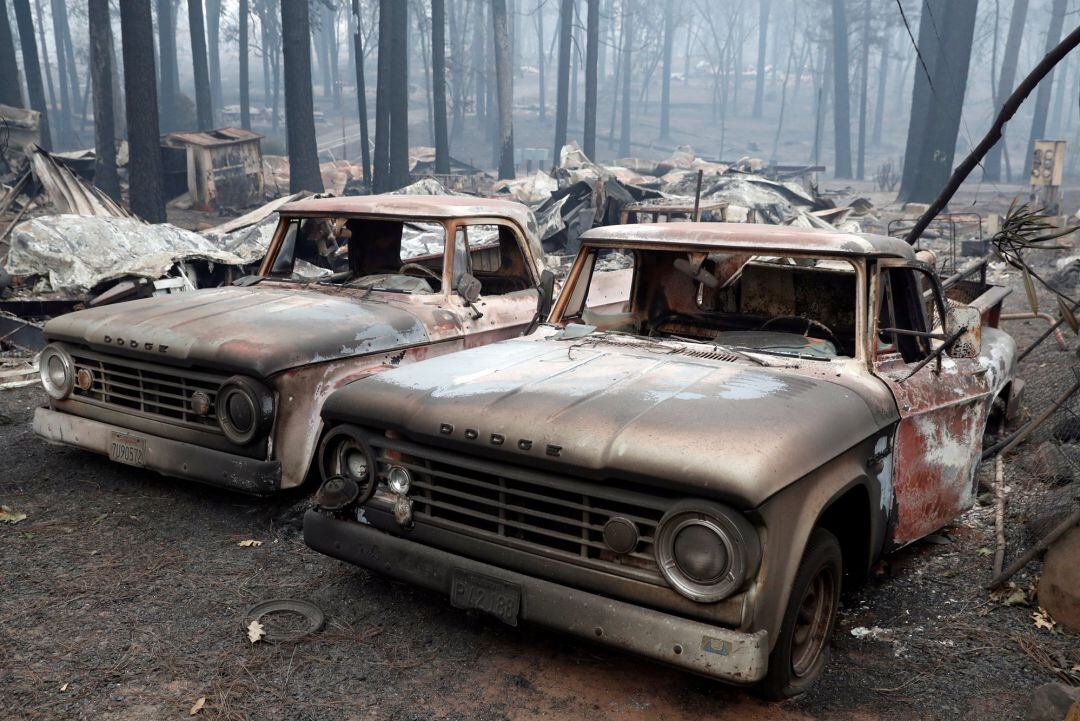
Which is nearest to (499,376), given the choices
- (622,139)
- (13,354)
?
(13,354)

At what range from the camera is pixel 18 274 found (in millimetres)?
10273

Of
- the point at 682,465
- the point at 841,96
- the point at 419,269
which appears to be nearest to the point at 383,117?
the point at 419,269

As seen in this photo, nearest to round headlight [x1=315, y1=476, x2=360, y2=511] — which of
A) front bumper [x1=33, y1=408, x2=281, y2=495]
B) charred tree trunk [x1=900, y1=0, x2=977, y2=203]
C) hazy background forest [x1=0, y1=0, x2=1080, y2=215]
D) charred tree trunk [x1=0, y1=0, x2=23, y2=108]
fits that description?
front bumper [x1=33, y1=408, x2=281, y2=495]

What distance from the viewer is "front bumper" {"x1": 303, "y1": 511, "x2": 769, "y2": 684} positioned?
2758mm

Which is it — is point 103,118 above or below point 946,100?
below

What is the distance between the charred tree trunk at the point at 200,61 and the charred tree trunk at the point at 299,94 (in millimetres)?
12175

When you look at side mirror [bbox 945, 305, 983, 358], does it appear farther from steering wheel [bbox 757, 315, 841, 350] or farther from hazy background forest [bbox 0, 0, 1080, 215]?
hazy background forest [bbox 0, 0, 1080, 215]

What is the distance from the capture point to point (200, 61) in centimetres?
2981

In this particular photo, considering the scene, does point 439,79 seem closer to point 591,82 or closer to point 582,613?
point 591,82

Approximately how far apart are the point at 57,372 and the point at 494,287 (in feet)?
9.59

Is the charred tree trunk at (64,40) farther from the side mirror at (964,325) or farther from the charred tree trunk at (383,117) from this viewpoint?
the side mirror at (964,325)

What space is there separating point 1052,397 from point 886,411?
389 cm

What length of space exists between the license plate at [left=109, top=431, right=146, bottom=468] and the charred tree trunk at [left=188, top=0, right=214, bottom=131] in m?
27.6

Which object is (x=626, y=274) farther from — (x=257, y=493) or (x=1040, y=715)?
(x=1040, y=715)
